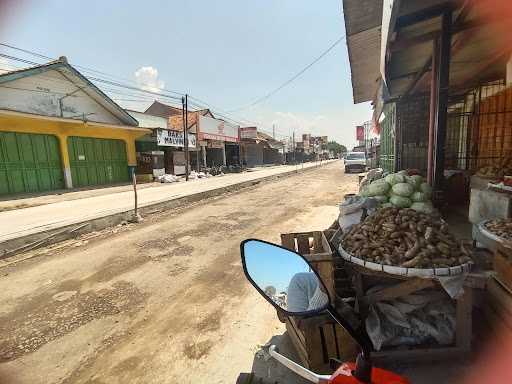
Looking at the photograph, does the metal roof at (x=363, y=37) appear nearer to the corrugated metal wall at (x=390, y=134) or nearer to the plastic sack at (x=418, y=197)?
the corrugated metal wall at (x=390, y=134)

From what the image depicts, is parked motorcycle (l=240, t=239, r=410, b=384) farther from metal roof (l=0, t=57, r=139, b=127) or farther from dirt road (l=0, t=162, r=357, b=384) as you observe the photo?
metal roof (l=0, t=57, r=139, b=127)

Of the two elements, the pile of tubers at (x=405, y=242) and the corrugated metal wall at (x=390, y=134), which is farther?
the corrugated metal wall at (x=390, y=134)

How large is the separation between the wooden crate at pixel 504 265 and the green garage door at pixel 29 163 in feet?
55.1


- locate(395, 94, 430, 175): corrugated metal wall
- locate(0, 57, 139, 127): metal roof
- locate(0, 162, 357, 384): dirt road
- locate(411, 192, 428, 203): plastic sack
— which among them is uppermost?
locate(0, 57, 139, 127): metal roof

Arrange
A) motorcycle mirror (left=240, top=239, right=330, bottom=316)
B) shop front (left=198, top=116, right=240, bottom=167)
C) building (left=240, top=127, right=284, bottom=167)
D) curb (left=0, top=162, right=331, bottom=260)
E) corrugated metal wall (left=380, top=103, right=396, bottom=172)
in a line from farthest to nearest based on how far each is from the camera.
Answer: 1. building (left=240, top=127, right=284, bottom=167)
2. shop front (left=198, top=116, right=240, bottom=167)
3. corrugated metal wall (left=380, top=103, right=396, bottom=172)
4. curb (left=0, top=162, right=331, bottom=260)
5. motorcycle mirror (left=240, top=239, right=330, bottom=316)

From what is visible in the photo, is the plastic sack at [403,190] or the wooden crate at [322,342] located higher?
the plastic sack at [403,190]

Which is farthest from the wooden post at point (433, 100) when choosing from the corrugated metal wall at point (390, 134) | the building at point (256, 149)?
the building at point (256, 149)

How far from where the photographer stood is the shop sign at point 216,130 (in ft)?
88.1

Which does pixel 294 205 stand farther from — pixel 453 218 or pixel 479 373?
pixel 479 373

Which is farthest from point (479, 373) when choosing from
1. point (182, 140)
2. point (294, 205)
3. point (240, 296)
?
point (182, 140)

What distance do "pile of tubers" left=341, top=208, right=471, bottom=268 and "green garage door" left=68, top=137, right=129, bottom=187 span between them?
17300mm

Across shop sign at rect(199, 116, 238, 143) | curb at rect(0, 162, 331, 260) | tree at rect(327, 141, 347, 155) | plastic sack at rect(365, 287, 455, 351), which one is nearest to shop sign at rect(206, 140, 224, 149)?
shop sign at rect(199, 116, 238, 143)

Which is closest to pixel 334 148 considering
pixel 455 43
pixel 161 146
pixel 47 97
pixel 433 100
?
pixel 161 146

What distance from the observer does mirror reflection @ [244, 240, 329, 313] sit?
1.27 m
